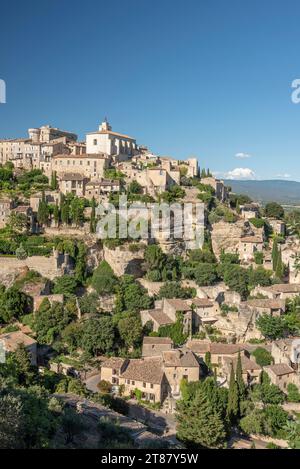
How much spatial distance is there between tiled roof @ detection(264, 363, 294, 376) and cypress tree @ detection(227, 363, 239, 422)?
3923 millimetres

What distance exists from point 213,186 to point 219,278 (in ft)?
56.8

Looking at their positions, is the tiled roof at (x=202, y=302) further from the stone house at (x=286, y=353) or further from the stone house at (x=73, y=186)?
the stone house at (x=73, y=186)

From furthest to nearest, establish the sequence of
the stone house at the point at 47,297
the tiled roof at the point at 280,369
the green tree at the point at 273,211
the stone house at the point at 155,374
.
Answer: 1. the green tree at the point at 273,211
2. the stone house at the point at 47,297
3. the tiled roof at the point at 280,369
4. the stone house at the point at 155,374

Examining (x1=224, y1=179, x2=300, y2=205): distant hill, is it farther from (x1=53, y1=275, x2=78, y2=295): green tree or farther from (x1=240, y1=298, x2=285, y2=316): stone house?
(x1=53, y1=275, x2=78, y2=295): green tree

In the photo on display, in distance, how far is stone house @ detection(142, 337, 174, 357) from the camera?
30531 millimetres

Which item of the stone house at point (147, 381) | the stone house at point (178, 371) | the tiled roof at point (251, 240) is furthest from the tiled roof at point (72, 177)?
the stone house at point (178, 371)

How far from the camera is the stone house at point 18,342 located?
93.5 ft

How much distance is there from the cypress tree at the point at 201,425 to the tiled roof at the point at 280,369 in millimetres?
7216

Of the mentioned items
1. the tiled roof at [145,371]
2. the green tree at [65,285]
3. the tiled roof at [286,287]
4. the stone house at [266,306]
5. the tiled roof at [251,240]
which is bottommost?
the tiled roof at [145,371]

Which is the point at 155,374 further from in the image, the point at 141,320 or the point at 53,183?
the point at 53,183

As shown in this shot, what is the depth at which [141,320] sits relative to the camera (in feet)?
111

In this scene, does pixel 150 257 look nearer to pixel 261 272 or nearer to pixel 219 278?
pixel 219 278

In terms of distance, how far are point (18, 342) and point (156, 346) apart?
8734 mm

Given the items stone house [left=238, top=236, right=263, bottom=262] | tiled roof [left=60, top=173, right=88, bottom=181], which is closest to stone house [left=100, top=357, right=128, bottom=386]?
stone house [left=238, top=236, right=263, bottom=262]
